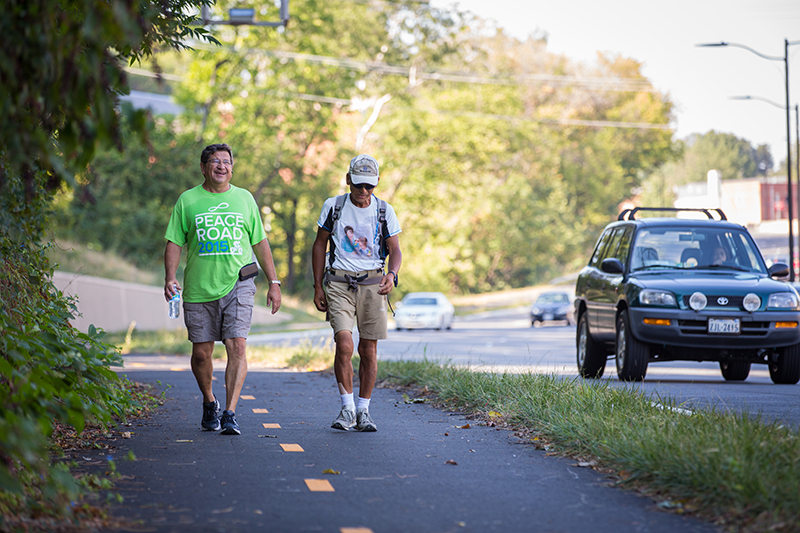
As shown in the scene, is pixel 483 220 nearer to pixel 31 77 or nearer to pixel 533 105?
pixel 533 105

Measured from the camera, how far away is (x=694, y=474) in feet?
15.8

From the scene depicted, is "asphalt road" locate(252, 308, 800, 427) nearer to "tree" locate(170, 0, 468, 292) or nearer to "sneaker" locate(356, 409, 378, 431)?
"sneaker" locate(356, 409, 378, 431)

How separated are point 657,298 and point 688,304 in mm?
336

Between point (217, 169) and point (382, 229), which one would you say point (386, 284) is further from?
point (217, 169)

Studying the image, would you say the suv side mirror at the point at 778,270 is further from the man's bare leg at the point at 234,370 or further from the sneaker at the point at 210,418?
the sneaker at the point at 210,418

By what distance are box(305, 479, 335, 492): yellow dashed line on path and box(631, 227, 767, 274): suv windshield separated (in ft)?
23.1

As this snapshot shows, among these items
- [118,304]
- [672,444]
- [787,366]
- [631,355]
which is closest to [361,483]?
[672,444]

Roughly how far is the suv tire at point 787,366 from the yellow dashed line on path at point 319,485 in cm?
746

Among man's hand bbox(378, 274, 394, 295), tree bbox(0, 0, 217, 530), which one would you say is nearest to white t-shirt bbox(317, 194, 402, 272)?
man's hand bbox(378, 274, 394, 295)

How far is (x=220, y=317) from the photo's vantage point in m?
7.17

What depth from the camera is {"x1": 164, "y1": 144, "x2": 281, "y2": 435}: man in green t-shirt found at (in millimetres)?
7117

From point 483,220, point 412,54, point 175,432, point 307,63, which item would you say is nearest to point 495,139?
point 412,54

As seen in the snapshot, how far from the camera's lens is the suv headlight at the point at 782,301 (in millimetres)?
10703

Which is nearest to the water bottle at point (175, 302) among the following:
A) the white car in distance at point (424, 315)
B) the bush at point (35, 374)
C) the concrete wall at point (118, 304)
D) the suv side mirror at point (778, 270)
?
the bush at point (35, 374)
